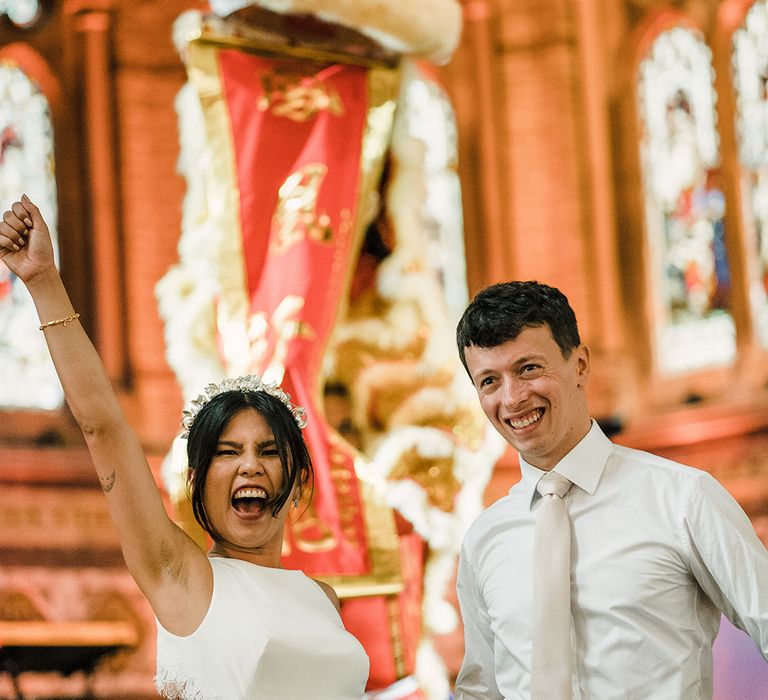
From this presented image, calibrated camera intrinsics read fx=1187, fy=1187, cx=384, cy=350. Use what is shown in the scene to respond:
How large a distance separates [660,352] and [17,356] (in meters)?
2.31

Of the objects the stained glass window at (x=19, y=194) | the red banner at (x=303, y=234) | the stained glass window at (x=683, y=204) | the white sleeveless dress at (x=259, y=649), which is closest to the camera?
the white sleeveless dress at (x=259, y=649)

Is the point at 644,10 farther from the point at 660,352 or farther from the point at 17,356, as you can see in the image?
the point at 17,356

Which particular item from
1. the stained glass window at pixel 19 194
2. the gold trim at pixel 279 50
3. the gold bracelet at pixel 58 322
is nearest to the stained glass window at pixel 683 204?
the gold trim at pixel 279 50

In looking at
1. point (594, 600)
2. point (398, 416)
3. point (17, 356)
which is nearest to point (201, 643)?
point (594, 600)

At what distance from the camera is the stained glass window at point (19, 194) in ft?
13.3

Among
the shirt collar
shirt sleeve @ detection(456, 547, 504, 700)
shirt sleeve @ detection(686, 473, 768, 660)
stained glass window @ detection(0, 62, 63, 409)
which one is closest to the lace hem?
shirt sleeve @ detection(456, 547, 504, 700)

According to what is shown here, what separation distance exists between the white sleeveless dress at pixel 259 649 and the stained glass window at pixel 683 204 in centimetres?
293

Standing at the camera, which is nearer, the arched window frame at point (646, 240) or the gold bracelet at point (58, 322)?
the gold bracelet at point (58, 322)

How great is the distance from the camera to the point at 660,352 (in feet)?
14.5

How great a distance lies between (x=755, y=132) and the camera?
434 cm

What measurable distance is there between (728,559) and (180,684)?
28.0 inches

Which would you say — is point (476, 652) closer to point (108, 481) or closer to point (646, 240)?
point (108, 481)

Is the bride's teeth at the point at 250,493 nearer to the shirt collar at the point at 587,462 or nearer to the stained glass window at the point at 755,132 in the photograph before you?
the shirt collar at the point at 587,462

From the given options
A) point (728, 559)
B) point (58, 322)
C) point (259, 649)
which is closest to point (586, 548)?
point (728, 559)
